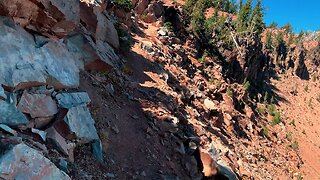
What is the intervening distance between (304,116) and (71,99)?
5161 cm

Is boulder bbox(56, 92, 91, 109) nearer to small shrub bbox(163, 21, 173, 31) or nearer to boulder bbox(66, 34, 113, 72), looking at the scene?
boulder bbox(66, 34, 113, 72)

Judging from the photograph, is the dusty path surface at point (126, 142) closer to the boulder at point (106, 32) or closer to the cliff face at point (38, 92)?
the cliff face at point (38, 92)

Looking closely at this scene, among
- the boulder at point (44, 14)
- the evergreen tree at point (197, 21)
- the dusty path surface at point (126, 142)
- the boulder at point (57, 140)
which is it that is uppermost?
the evergreen tree at point (197, 21)

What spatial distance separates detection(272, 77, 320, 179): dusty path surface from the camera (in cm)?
3722

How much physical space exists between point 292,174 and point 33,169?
24.3 metres

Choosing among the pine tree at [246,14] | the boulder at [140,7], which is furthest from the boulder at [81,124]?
the pine tree at [246,14]

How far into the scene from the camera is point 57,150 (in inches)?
310

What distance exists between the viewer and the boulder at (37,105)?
7.79 metres

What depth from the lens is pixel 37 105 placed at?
319 inches

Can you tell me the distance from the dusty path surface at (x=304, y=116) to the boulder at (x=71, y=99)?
24.6m

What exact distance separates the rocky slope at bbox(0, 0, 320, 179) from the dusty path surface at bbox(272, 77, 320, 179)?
9.78 m

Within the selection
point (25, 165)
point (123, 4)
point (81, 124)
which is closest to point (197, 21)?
point (123, 4)

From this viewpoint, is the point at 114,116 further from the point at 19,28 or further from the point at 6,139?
the point at 6,139

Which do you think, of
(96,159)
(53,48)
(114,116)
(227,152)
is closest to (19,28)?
(53,48)
